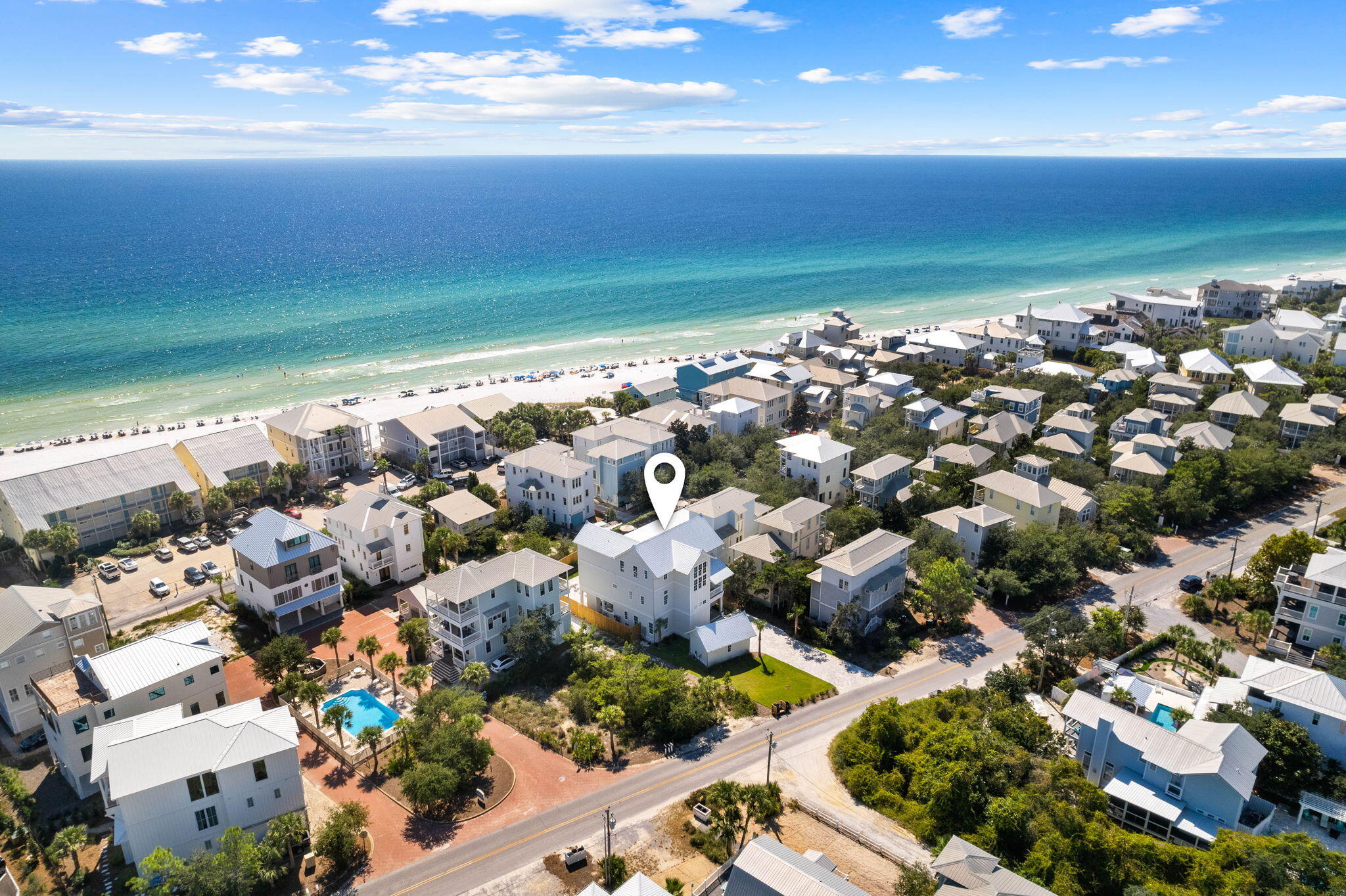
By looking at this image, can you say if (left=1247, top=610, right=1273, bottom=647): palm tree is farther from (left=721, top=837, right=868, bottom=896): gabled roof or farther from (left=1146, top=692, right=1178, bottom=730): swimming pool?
(left=721, top=837, right=868, bottom=896): gabled roof

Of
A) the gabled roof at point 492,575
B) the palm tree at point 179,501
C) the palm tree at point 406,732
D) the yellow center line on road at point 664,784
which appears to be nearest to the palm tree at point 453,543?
the gabled roof at point 492,575

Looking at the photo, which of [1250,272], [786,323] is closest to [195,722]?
[786,323]

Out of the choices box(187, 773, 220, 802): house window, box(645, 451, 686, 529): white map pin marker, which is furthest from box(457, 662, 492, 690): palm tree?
box(645, 451, 686, 529): white map pin marker

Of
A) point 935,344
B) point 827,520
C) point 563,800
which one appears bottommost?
point 563,800

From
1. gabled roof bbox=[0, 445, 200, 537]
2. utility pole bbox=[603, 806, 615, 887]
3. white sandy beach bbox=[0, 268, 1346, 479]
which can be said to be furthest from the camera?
white sandy beach bbox=[0, 268, 1346, 479]

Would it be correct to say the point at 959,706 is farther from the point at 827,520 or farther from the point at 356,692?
the point at 356,692
